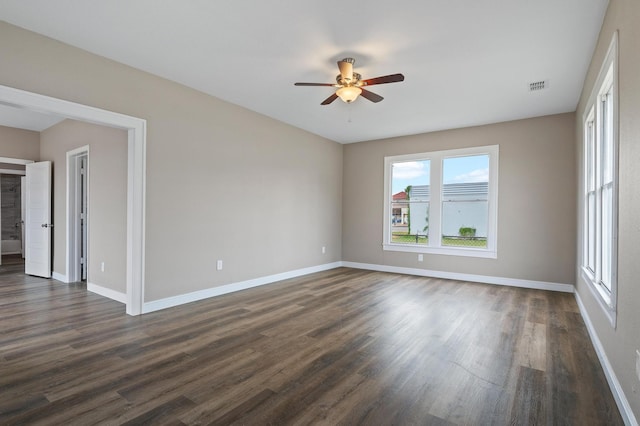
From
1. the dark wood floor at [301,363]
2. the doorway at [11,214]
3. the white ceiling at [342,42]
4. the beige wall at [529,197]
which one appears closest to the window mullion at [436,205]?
the beige wall at [529,197]

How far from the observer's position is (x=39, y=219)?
586 centimetres

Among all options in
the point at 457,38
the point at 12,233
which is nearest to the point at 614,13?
the point at 457,38

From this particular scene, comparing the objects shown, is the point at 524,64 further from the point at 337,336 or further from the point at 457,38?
the point at 337,336

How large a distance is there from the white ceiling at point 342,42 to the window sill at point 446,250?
2.51m

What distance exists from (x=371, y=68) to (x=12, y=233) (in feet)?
35.9

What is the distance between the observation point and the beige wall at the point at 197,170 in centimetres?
317

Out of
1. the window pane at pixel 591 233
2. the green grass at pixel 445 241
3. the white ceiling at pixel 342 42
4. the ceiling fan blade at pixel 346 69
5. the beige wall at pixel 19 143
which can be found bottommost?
the green grass at pixel 445 241

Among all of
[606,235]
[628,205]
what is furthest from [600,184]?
[628,205]

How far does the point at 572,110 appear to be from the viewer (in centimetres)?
493

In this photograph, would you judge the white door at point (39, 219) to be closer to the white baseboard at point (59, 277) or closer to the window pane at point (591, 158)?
the white baseboard at point (59, 277)

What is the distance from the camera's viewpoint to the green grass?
5832mm

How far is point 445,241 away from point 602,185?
332cm

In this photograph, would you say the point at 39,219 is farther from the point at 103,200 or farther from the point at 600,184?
the point at 600,184

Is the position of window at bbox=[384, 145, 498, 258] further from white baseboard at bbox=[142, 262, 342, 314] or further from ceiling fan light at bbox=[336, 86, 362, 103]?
ceiling fan light at bbox=[336, 86, 362, 103]
